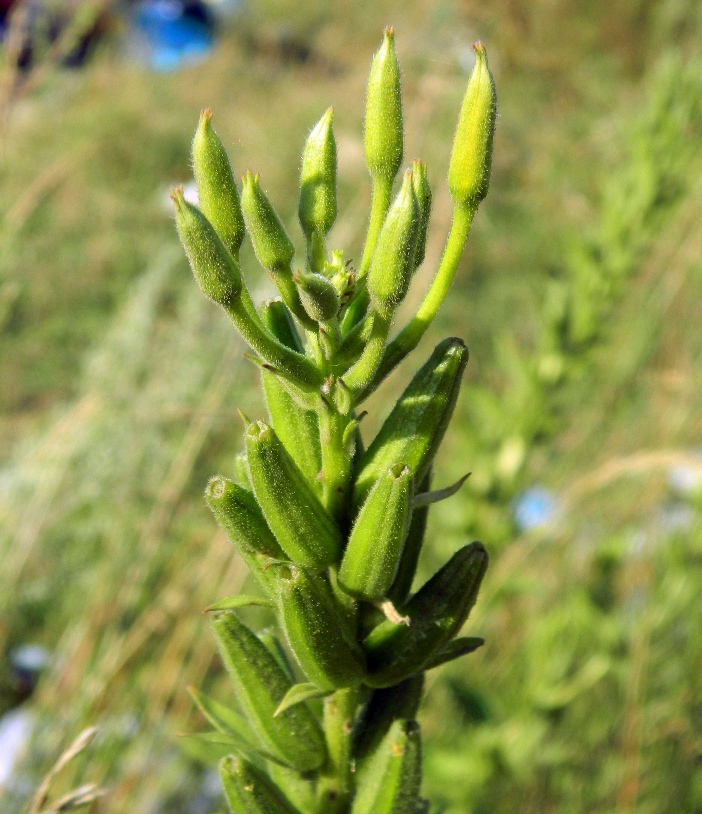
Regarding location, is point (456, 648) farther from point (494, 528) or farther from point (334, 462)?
point (494, 528)

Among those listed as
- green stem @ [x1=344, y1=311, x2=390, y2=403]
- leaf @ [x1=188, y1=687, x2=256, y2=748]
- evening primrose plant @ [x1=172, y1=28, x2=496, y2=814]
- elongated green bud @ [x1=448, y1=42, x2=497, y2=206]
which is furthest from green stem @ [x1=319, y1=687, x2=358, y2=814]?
elongated green bud @ [x1=448, y1=42, x2=497, y2=206]

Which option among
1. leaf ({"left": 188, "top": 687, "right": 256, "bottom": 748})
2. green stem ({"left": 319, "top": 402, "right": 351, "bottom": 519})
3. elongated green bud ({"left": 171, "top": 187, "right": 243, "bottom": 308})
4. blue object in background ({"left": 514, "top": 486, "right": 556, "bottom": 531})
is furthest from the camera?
blue object in background ({"left": 514, "top": 486, "right": 556, "bottom": 531})

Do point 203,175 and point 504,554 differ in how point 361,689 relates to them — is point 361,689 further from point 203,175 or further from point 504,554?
point 504,554

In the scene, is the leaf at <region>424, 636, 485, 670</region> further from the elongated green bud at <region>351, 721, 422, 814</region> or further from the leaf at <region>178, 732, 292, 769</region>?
the leaf at <region>178, 732, 292, 769</region>

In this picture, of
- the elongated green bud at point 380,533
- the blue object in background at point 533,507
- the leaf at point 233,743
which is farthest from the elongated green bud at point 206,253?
the blue object in background at point 533,507

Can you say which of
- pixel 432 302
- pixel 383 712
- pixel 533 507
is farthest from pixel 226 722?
pixel 533 507

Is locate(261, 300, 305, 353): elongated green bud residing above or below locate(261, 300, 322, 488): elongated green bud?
above

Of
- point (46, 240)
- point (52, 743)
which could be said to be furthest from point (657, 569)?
point (46, 240)
